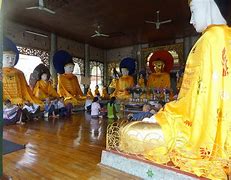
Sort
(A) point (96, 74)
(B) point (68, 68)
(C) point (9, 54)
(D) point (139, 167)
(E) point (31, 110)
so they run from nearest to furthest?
1. (D) point (139, 167)
2. (E) point (31, 110)
3. (C) point (9, 54)
4. (B) point (68, 68)
5. (A) point (96, 74)

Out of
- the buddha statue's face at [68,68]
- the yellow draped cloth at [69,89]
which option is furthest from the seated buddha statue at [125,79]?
the buddha statue's face at [68,68]

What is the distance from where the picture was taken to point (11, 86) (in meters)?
5.20

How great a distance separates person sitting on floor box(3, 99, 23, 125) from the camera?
4.30 metres

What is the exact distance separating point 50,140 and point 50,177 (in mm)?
1246

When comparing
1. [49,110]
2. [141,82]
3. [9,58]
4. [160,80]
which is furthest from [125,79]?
[9,58]

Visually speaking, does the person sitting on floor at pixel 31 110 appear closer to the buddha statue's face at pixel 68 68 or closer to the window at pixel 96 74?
the buddha statue's face at pixel 68 68

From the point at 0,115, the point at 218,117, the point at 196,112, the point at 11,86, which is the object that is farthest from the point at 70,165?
the point at 11,86

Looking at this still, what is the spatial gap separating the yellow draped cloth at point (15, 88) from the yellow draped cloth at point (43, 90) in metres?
0.39

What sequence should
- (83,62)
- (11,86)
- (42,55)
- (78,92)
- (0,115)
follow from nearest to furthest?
(0,115)
(11,86)
(78,92)
(42,55)
(83,62)

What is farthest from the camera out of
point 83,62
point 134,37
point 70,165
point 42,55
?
point 83,62

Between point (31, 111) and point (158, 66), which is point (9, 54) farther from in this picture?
point (158, 66)

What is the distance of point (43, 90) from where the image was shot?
604 centimetres

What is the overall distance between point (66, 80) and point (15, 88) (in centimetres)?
205

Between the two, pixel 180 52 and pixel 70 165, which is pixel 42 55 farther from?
pixel 70 165
